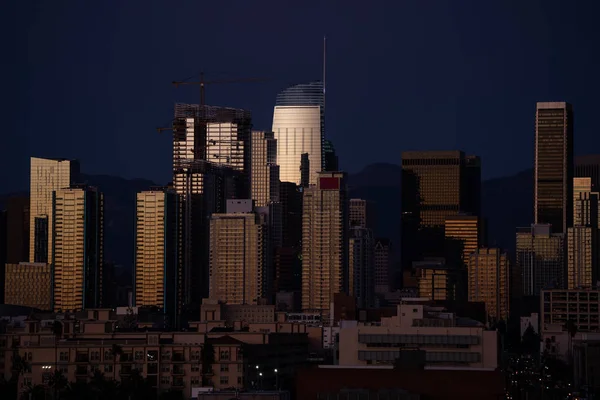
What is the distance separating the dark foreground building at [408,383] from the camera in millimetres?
72562

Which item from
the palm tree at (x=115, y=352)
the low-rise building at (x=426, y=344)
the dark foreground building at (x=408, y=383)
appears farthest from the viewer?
the palm tree at (x=115, y=352)

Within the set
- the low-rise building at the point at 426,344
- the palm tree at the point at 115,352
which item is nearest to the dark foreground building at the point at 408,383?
the low-rise building at the point at 426,344

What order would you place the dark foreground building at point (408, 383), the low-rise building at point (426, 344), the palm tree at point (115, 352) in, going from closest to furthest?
the dark foreground building at point (408, 383) < the low-rise building at point (426, 344) < the palm tree at point (115, 352)

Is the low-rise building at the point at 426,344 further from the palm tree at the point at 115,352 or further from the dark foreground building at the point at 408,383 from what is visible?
the dark foreground building at the point at 408,383

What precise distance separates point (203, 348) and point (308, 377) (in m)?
40.9

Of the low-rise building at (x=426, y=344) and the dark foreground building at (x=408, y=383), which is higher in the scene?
the low-rise building at (x=426, y=344)

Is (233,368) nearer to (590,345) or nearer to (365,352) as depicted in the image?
(365,352)

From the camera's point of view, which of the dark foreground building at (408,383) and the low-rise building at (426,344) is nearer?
the dark foreground building at (408,383)

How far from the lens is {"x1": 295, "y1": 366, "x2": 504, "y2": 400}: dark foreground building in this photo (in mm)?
72562

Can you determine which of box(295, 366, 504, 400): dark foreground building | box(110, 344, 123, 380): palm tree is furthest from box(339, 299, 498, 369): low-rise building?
box(295, 366, 504, 400): dark foreground building

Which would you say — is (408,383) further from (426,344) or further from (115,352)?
(115,352)

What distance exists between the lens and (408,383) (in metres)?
73.0

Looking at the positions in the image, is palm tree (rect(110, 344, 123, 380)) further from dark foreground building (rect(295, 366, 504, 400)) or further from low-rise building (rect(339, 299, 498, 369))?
dark foreground building (rect(295, 366, 504, 400))

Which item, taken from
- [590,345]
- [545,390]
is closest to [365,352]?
[545,390]
